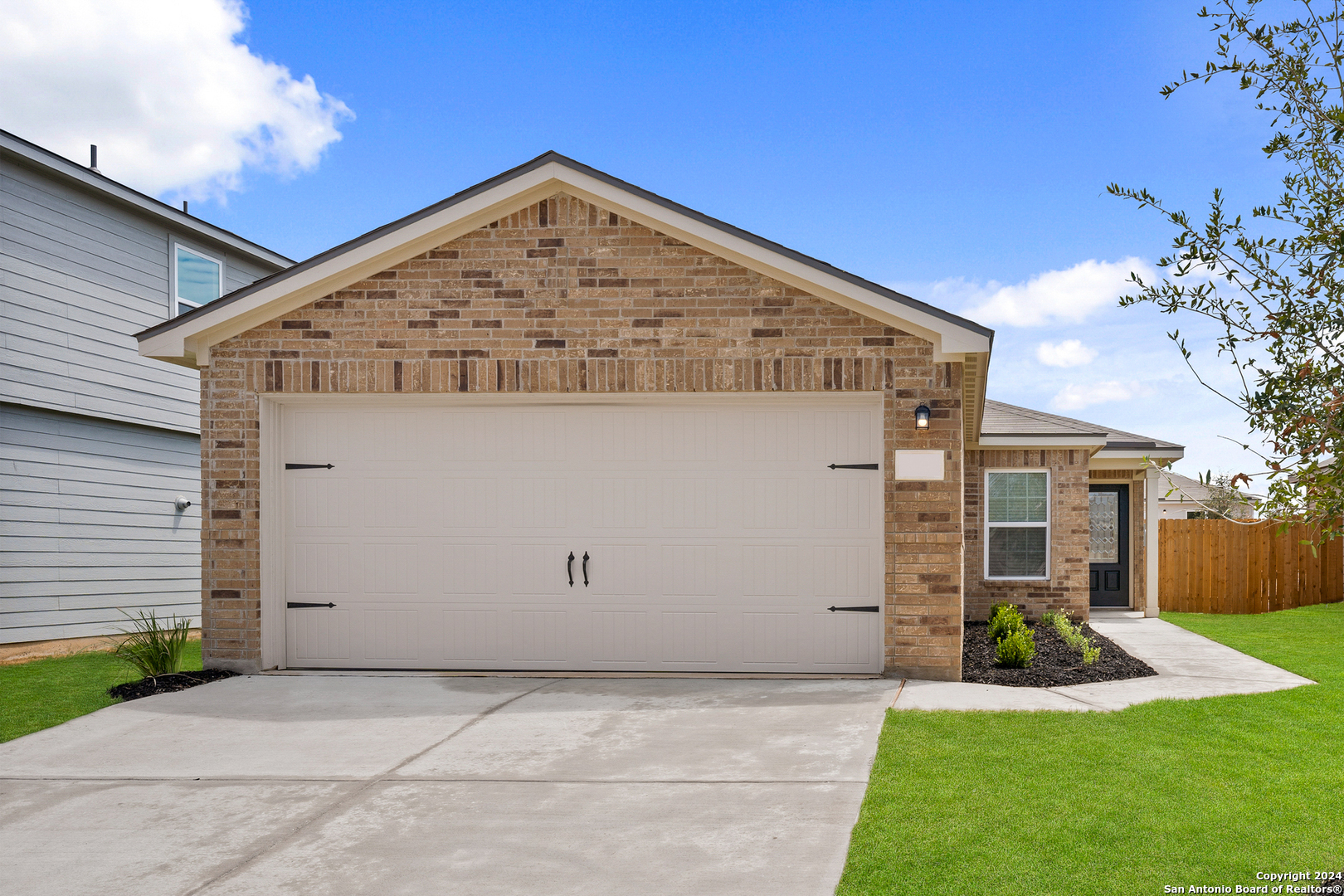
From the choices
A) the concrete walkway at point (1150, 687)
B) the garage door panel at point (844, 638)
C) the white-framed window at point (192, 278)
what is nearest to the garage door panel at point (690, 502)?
the garage door panel at point (844, 638)

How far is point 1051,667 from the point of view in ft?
32.2

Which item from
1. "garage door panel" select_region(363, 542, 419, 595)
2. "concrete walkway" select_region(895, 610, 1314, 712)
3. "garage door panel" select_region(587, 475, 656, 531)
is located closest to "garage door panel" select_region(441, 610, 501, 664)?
"garage door panel" select_region(363, 542, 419, 595)

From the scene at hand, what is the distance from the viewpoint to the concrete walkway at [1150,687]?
754cm

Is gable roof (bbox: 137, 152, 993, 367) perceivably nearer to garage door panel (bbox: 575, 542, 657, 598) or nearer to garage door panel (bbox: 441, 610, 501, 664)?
garage door panel (bbox: 575, 542, 657, 598)

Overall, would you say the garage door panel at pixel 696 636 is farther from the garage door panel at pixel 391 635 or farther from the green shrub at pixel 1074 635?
the green shrub at pixel 1074 635

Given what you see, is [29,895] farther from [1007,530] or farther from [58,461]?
[1007,530]

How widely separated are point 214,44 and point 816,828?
14.2m

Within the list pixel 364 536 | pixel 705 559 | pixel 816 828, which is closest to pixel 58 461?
pixel 364 536

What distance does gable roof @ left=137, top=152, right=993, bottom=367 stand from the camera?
8.26 metres

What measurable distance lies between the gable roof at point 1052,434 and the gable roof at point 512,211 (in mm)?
5582

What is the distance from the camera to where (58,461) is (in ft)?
40.9

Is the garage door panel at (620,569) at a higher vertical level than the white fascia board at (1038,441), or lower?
lower

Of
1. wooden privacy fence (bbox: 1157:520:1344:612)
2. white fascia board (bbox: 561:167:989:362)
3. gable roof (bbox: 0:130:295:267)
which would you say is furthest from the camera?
wooden privacy fence (bbox: 1157:520:1344:612)

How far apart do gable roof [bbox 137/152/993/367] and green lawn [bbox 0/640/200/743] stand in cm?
309
